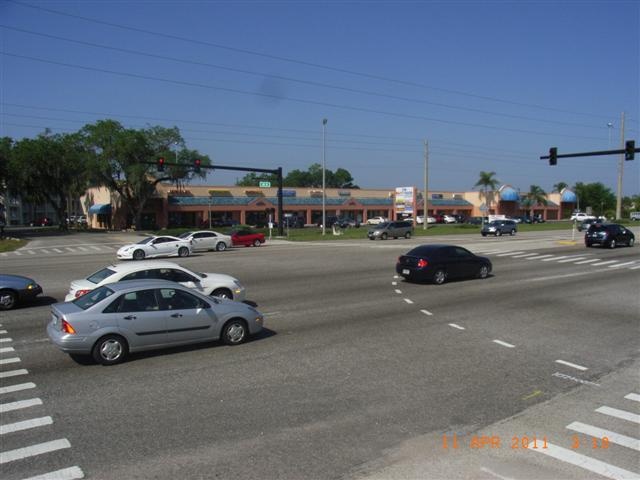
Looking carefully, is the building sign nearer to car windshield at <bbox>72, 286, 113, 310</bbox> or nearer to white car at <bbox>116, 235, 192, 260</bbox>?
white car at <bbox>116, 235, 192, 260</bbox>

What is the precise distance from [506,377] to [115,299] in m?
6.91

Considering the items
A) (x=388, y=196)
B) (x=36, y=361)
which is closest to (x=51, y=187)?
(x=388, y=196)

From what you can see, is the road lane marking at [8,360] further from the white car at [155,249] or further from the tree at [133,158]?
the tree at [133,158]

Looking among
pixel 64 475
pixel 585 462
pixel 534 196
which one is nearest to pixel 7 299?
pixel 64 475

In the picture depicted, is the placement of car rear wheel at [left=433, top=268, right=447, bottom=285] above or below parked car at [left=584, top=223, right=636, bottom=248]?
below

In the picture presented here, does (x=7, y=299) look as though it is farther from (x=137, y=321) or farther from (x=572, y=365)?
(x=572, y=365)

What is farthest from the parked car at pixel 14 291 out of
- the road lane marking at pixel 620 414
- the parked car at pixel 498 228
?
the parked car at pixel 498 228

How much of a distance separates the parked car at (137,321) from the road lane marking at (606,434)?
624 cm

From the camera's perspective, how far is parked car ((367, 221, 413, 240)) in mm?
47688

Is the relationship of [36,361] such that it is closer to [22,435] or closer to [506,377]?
[22,435]

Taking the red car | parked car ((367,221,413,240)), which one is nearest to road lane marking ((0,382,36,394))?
the red car

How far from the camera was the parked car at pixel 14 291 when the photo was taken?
14117 millimetres

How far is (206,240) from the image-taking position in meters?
35.2

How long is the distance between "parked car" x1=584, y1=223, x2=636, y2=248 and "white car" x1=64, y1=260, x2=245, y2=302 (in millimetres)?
30790
